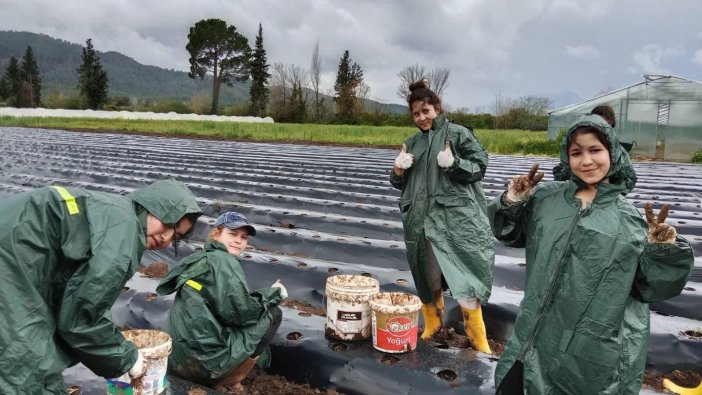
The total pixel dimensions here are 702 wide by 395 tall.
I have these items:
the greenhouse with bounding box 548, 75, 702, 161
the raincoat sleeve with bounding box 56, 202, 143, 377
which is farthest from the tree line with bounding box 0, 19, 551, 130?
the raincoat sleeve with bounding box 56, 202, 143, 377

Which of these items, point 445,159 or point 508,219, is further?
point 445,159

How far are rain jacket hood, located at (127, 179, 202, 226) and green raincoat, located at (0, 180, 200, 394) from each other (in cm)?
11

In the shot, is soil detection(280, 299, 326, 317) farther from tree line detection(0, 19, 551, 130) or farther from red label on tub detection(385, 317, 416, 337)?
tree line detection(0, 19, 551, 130)

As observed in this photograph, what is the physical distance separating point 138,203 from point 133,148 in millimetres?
12933

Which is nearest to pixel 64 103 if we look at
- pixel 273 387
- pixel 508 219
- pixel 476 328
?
pixel 273 387

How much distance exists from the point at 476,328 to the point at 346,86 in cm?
4195

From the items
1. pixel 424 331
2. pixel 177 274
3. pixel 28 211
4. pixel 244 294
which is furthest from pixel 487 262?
pixel 28 211

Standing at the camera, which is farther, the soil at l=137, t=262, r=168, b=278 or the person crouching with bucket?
the soil at l=137, t=262, r=168, b=278

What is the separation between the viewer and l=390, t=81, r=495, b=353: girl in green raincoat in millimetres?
2854

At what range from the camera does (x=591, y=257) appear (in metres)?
1.83

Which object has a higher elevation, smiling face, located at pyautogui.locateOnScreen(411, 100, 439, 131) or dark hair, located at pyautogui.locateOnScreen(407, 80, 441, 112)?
dark hair, located at pyautogui.locateOnScreen(407, 80, 441, 112)

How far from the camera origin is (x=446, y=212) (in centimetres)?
292

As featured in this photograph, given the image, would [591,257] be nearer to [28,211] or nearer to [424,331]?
[424,331]

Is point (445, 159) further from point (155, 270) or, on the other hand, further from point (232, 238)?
point (155, 270)
